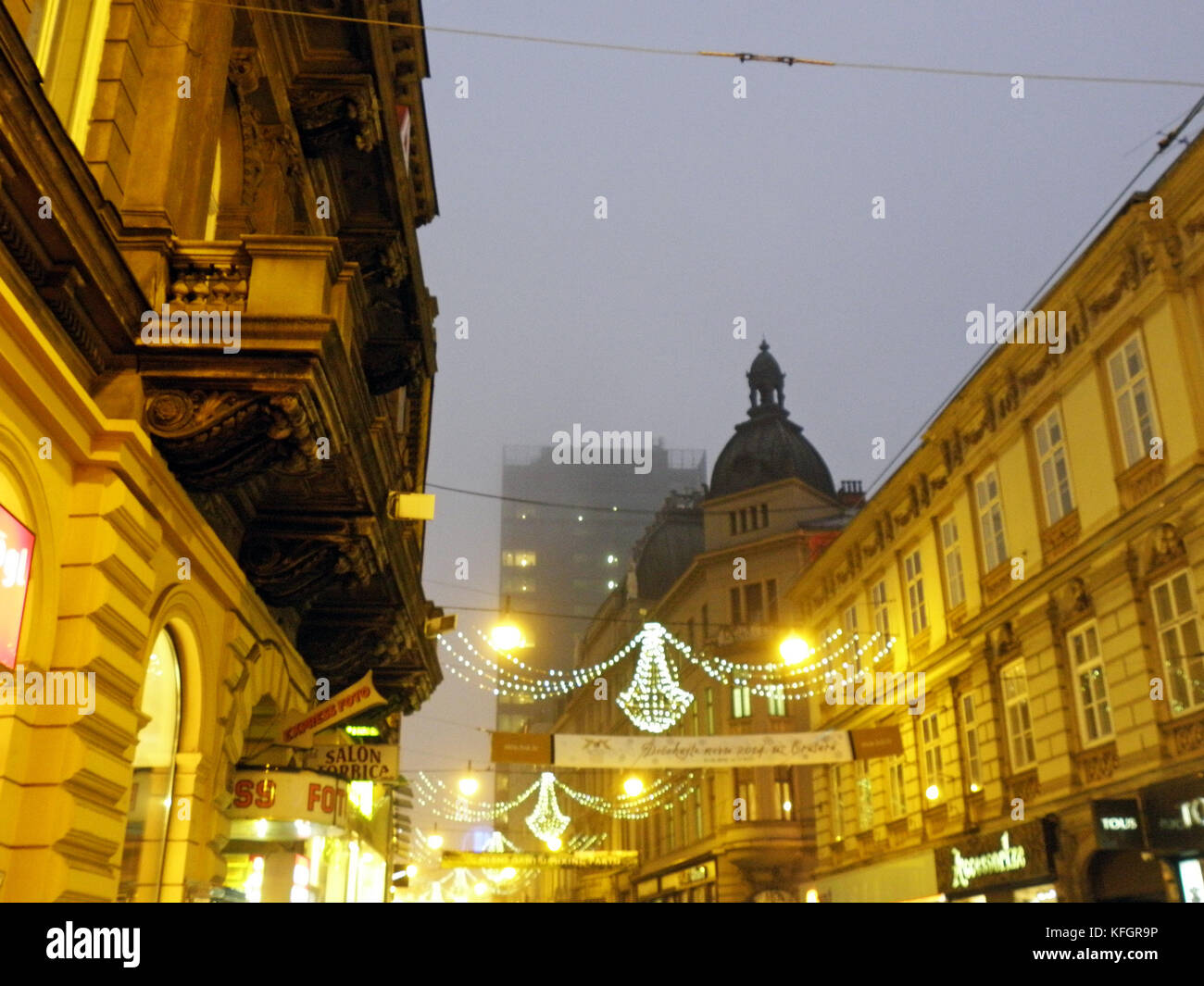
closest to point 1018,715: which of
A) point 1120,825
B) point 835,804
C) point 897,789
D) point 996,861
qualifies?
point 996,861

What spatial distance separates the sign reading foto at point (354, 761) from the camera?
1386 centimetres

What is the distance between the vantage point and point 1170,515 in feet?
53.9

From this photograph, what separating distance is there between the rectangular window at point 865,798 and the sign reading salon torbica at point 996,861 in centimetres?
532

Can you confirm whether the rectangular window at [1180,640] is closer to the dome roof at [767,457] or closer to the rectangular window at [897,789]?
the rectangular window at [897,789]

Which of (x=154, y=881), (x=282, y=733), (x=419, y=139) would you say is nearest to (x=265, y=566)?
(x=282, y=733)

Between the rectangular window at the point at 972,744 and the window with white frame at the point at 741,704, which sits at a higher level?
the window with white frame at the point at 741,704

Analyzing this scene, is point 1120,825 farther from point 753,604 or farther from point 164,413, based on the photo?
point 753,604

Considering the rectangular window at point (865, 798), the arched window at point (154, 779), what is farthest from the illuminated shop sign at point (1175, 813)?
the arched window at point (154, 779)

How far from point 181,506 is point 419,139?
12.4m

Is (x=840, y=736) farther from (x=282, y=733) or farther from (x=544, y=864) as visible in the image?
(x=544, y=864)

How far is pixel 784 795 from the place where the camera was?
4091cm

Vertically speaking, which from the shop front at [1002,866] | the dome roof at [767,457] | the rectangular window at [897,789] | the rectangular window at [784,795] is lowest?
the shop front at [1002,866]

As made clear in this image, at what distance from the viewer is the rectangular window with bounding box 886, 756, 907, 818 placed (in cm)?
2675

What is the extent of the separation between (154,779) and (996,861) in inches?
628
